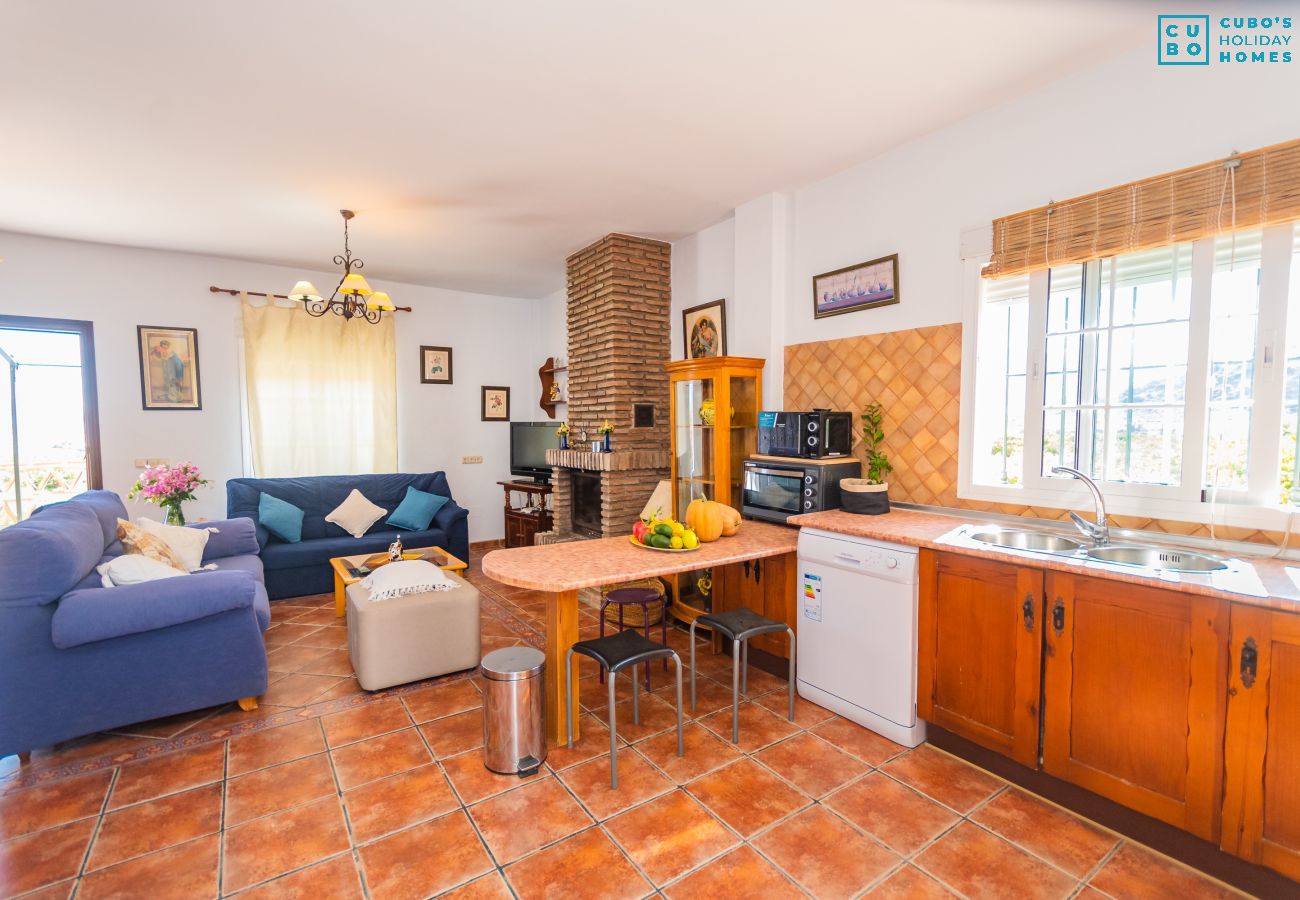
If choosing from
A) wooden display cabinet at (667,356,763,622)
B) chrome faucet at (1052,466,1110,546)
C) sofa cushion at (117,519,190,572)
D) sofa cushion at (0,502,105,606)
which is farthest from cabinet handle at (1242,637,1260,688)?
sofa cushion at (117,519,190,572)

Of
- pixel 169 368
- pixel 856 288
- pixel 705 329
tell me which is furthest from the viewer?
pixel 169 368

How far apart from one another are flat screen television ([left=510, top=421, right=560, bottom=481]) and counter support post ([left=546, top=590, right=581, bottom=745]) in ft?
12.3

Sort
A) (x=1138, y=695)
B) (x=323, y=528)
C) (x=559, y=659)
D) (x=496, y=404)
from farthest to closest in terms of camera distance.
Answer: (x=496, y=404)
(x=323, y=528)
(x=559, y=659)
(x=1138, y=695)

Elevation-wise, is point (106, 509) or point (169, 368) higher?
point (169, 368)

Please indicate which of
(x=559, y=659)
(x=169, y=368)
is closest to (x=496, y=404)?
(x=169, y=368)

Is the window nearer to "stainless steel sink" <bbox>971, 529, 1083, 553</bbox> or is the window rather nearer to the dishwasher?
"stainless steel sink" <bbox>971, 529, 1083, 553</bbox>

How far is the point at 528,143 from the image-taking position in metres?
3.04

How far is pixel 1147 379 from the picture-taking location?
233 cm

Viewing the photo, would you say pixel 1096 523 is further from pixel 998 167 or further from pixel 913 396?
pixel 998 167

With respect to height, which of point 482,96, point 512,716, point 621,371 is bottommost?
point 512,716

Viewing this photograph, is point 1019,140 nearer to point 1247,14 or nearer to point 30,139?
point 1247,14

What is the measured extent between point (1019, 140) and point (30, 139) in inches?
191

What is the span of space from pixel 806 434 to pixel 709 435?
878mm

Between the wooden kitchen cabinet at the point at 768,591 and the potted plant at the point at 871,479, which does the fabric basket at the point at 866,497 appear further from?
the wooden kitchen cabinet at the point at 768,591
